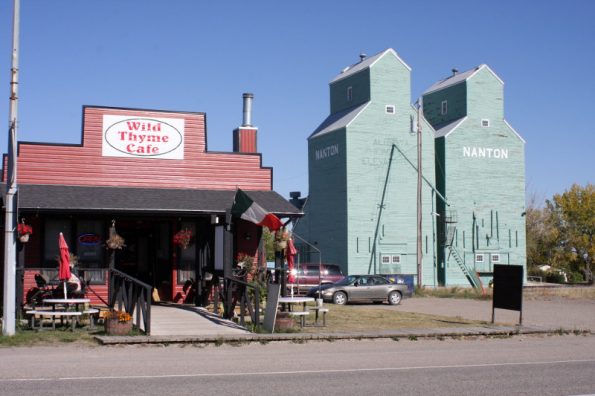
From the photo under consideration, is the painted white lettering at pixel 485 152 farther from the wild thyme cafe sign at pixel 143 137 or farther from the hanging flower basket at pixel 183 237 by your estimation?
the hanging flower basket at pixel 183 237

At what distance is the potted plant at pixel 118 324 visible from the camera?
15766mm

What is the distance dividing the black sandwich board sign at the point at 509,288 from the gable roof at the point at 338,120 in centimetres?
2784

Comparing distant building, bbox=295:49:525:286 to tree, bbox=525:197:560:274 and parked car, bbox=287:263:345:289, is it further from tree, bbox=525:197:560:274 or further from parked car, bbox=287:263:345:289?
tree, bbox=525:197:560:274

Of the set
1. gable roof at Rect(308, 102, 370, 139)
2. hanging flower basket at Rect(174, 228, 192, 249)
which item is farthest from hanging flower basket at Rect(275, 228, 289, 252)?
gable roof at Rect(308, 102, 370, 139)

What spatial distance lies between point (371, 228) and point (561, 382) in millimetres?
37236

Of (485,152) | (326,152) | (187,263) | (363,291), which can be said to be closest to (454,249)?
(485,152)

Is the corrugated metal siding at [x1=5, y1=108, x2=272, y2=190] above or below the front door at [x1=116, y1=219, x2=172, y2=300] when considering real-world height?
above

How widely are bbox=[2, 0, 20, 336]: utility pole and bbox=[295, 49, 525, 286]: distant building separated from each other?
32.2m

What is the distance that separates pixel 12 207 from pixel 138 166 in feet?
25.3

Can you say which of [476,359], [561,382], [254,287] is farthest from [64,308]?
[561,382]

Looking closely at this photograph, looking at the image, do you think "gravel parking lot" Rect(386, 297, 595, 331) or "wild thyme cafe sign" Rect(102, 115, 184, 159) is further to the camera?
"wild thyme cafe sign" Rect(102, 115, 184, 159)

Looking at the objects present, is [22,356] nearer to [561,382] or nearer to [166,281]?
[561,382]

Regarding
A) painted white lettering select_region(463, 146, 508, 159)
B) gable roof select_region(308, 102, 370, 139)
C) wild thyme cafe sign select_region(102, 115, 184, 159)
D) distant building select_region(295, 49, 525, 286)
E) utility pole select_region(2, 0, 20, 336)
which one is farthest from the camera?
painted white lettering select_region(463, 146, 508, 159)

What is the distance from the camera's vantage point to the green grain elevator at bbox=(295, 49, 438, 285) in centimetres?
4747
